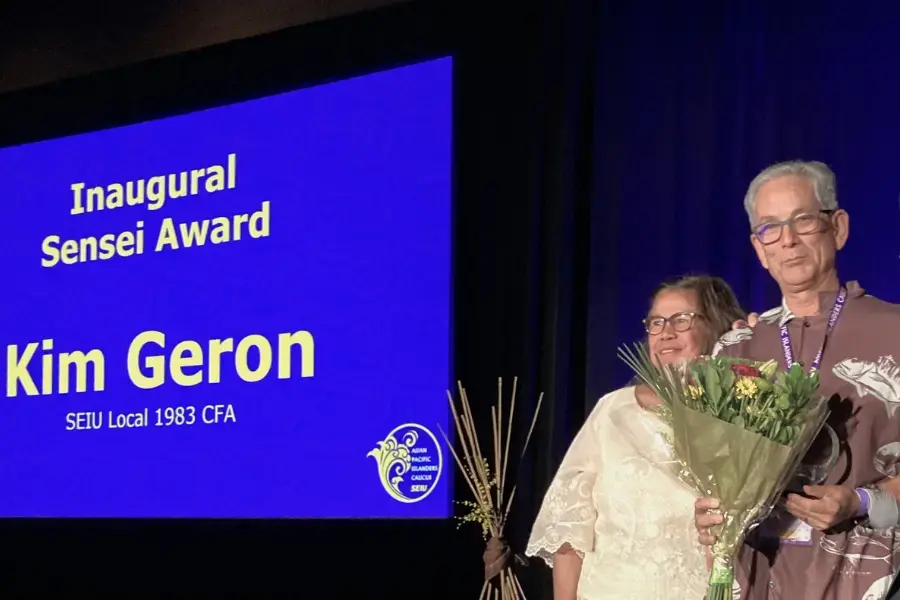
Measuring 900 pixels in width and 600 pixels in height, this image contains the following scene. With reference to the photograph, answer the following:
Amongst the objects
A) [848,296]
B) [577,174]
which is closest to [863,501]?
[848,296]

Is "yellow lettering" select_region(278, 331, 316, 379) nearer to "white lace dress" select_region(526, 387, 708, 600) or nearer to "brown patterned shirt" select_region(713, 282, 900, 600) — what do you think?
"white lace dress" select_region(526, 387, 708, 600)

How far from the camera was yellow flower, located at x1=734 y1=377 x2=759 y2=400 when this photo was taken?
5.71 ft

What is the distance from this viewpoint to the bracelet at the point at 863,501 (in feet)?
5.91

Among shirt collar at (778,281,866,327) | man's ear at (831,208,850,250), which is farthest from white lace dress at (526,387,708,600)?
man's ear at (831,208,850,250)

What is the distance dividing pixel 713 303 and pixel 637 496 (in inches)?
A: 16.3

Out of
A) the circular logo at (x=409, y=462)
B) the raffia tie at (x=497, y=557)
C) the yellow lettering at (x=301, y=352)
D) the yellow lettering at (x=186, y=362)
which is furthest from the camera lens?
the yellow lettering at (x=186, y=362)

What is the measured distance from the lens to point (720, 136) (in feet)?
11.4

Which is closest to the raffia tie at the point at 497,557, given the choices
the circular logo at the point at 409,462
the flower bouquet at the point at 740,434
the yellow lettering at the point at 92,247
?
the circular logo at the point at 409,462

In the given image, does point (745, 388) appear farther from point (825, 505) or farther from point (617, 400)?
point (617, 400)

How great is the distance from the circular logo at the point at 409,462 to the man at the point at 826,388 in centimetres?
187

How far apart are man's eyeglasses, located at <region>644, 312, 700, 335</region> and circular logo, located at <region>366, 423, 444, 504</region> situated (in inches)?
58.8

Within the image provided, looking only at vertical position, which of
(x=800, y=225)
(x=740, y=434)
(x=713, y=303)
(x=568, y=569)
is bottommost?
(x=568, y=569)

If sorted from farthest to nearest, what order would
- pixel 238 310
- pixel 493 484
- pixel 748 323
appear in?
pixel 238 310
pixel 493 484
pixel 748 323

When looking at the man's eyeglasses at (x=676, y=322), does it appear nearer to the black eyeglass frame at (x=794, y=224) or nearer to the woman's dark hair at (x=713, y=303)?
the woman's dark hair at (x=713, y=303)
